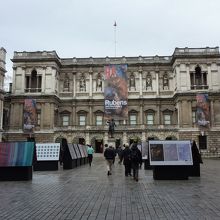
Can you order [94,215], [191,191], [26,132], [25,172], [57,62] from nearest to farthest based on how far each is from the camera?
[94,215], [191,191], [25,172], [26,132], [57,62]

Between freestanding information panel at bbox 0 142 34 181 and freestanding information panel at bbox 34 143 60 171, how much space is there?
645cm

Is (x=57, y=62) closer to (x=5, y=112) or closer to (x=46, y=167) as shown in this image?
(x=5, y=112)

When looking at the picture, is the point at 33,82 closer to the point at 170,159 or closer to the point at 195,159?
the point at 195,159

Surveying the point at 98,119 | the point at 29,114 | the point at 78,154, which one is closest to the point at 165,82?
the point at 98,119

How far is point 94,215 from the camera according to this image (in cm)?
774

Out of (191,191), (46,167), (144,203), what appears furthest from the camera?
(46,167)

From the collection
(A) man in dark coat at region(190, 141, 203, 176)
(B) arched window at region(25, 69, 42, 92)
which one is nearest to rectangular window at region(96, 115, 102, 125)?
(B) arched window at region(25, 69, 42, 92)

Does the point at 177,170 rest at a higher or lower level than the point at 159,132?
lower

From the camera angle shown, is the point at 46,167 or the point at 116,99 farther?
the point at 116,99

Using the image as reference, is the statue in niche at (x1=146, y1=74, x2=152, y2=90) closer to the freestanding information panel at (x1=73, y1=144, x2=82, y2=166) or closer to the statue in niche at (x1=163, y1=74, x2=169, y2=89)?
the statue in niche at (x1=163, y1=74, x2=169, y2=89)

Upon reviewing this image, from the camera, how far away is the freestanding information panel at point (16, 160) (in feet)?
49.3

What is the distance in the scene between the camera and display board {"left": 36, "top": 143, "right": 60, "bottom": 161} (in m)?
22.0

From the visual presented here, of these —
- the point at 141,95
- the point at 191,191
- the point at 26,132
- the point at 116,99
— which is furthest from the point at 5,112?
the point at 191,191

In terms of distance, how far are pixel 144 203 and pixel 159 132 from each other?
1578 inches
